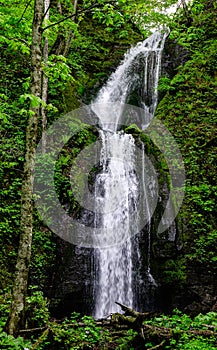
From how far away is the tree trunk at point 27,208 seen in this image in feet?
13.1

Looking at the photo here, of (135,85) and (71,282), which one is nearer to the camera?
(71,282)

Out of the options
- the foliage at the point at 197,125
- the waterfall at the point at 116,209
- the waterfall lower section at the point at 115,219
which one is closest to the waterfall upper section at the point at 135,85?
the waterfall at the point at 116,209

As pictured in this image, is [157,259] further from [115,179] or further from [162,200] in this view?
[115,179]

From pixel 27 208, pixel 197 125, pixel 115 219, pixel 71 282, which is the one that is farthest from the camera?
pixel 197 125

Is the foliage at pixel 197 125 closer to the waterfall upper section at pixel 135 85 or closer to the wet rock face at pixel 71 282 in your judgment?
the waterfall upper section at pixel 135 85

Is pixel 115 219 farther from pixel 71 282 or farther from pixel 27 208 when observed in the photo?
pixel 27 208

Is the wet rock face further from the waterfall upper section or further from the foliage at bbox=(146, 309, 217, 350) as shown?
the waterfall upper section

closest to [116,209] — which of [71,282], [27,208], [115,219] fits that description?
[115,219]

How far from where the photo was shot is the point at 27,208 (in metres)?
4.21

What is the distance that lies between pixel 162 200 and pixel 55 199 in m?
3.07

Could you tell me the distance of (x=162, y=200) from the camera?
8750mm

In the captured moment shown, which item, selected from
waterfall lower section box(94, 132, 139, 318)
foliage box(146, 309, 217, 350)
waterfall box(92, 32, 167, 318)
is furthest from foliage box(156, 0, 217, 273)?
foliage box(146, 309, 217, 350)

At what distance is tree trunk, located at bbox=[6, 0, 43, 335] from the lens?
400 centimetres

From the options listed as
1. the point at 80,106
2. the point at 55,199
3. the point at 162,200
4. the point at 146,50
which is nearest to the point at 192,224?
the point at 162,200
